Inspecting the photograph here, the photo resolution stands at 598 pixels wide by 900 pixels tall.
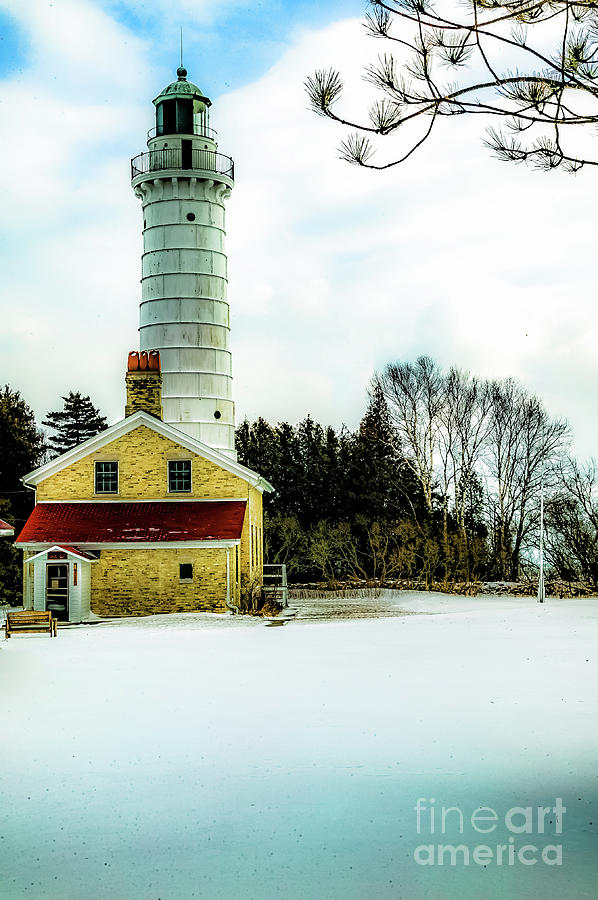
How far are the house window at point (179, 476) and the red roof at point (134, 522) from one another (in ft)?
1.30

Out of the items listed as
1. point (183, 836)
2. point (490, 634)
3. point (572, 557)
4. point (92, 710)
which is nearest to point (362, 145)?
point (183, 836)

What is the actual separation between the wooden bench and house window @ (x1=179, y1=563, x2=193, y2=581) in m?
6.01

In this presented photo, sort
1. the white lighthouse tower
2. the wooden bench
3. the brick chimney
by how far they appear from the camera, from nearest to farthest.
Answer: the wooden bench, the brick chimney, the white lighthouse tower

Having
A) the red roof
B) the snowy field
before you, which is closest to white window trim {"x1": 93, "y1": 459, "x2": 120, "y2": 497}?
the red roof

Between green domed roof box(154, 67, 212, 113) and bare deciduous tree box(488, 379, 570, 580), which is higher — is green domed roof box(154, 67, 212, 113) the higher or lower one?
the higher one

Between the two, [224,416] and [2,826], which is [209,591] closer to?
[224,416]

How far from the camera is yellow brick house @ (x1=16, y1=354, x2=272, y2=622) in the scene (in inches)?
1117

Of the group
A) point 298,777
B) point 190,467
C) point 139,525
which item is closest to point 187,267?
point 190,467

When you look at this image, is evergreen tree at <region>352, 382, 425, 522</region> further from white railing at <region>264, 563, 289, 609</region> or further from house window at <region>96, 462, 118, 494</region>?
house window at <region>96, 462, 118, 494</region>

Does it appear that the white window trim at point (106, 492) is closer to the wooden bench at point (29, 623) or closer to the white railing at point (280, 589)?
the white railing at point (280, 589)

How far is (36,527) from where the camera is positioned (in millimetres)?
28953

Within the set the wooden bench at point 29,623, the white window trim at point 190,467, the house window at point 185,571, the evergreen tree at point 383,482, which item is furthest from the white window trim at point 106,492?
the evergreen tree at point 383,482

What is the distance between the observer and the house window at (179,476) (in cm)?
3042

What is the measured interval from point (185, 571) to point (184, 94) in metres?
19.4
